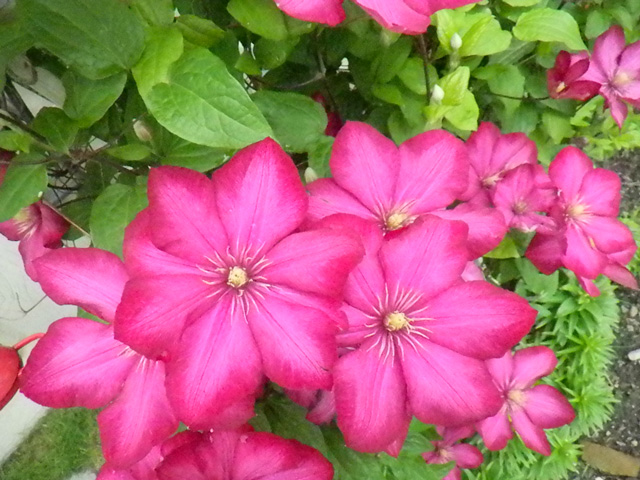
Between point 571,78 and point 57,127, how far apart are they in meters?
0.71

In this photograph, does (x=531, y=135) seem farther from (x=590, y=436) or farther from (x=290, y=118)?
(x=590, y=436)

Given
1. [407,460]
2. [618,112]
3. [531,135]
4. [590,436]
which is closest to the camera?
[407,460]

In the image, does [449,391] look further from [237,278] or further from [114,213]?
[114,213]

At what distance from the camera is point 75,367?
44cm

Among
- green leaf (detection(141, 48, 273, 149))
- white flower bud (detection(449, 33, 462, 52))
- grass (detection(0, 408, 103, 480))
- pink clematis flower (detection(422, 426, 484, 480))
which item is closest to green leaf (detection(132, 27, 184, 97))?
green leaf (detection(141, 48, 273, 149))

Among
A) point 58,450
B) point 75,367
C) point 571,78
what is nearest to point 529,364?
point 571,78

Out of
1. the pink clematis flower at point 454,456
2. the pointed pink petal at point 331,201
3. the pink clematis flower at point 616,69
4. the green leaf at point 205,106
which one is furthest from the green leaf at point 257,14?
the pink clematis flower at point 454,456

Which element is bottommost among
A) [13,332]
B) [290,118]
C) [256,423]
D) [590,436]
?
[590,436]

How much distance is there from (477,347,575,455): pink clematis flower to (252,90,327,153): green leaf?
429 mm

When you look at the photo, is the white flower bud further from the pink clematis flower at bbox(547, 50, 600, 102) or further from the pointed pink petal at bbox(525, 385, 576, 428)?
the pointed pink petal at bbox(525, 385, 576, 428)

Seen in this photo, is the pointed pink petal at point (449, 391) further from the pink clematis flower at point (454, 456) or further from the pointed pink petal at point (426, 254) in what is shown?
the pink clematis flower at point (454, 456)

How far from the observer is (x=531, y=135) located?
1.17m

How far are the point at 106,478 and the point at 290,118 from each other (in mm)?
399

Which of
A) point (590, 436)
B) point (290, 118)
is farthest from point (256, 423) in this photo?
point (590, 436)
